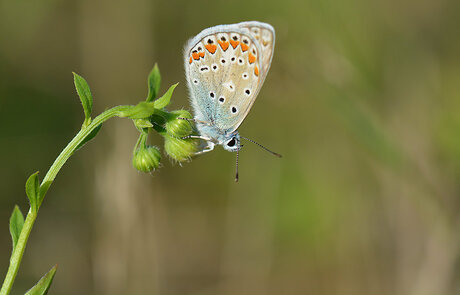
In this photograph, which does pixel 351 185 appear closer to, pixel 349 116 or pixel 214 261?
pixel 349 116

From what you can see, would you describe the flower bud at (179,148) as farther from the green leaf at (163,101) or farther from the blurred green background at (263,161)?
the blurred green background at (263,161)

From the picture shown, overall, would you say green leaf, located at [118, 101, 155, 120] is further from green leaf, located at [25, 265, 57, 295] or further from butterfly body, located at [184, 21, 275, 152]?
green leaf, located at [25, 265, 57, 295]

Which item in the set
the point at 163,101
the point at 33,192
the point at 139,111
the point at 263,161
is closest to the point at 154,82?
the point at 163,101

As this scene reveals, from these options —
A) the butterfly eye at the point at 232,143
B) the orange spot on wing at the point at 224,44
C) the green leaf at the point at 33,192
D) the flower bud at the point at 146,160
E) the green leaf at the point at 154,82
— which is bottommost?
the butterfly eye at the point at 232,143

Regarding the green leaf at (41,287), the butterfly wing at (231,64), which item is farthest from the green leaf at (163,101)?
the green leaf at (41,287)

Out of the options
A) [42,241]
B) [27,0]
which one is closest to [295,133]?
[42,241]

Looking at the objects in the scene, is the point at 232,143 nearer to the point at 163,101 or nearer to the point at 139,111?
the point at 163,101

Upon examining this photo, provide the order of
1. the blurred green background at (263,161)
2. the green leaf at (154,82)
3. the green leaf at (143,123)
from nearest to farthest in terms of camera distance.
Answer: the green leaf at (143,123) < the green leaf at (154,82) < the blurred green background at (263,161)
